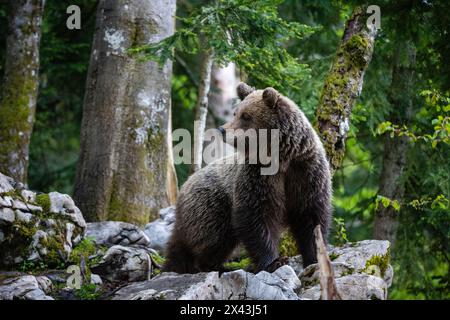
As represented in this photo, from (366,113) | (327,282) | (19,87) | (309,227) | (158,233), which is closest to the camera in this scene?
(327,282)

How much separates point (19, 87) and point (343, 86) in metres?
4.17

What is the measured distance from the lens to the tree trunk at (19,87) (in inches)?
328

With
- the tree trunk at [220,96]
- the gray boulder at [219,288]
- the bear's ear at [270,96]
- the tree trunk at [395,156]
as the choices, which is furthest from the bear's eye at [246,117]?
the tree trunk at [220,96]

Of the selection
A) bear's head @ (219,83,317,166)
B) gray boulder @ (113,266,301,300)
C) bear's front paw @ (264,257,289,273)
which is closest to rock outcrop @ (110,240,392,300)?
gray boulder @ (113,266,301,300)

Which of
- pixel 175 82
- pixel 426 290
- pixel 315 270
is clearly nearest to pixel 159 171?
pixel 315 270

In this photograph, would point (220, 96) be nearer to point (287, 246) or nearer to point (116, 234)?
point (116, 234)

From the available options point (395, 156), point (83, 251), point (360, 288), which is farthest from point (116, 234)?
point (395, 156)

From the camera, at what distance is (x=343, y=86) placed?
24.0ft

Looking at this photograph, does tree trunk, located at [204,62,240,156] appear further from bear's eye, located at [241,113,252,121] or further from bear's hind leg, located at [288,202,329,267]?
bear's hind leg, located at [288,202,329,267]

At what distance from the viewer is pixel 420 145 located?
10.5 metres

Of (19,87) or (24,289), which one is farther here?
(19,87)

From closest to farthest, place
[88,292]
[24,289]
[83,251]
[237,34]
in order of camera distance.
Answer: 1. [24,289]
2. [88,292]
3. [83,251]
4. [237,34]
